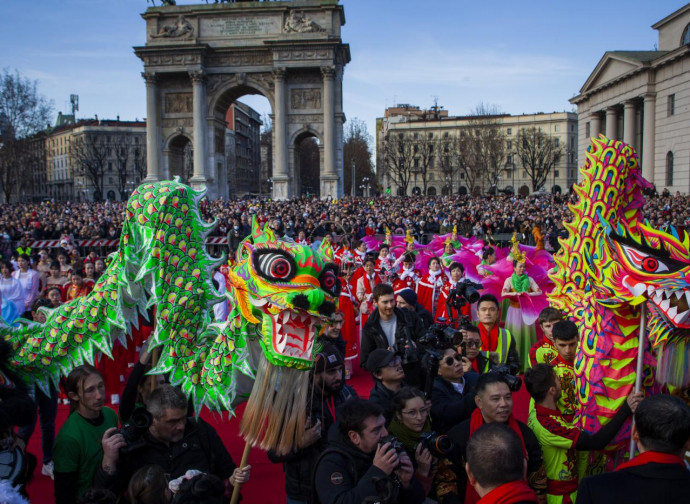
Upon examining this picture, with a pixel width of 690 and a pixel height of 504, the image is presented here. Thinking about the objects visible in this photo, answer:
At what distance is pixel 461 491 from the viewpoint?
364 cm

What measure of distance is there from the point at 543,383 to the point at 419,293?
636 centimetres

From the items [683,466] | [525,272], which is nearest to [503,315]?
[525,272]

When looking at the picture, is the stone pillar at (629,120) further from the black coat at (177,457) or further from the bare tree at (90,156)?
the bare tree at (90,156)

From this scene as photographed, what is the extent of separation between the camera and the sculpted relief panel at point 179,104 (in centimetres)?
4425

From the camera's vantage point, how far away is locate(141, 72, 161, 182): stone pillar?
43.3m

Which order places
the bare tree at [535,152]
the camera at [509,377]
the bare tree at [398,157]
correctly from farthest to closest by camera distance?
the bare tree at [398,157] < the bare tree at [535,152] < the camera at [509,377]

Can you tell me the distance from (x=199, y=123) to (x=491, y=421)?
139ft

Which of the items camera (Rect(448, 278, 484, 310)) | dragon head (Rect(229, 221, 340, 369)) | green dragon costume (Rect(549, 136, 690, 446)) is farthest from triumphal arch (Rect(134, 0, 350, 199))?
dragon head (Rect(229, 221, 340, 369))

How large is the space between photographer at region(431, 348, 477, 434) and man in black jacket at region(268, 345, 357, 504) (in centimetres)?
68

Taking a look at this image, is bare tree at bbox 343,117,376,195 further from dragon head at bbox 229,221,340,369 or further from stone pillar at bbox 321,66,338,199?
dragon head at bbox 229,221,340,369

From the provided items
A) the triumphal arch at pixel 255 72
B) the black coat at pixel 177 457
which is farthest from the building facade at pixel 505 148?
the black coat at pixel 177 457

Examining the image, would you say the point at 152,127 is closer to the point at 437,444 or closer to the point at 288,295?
the point at 288,295

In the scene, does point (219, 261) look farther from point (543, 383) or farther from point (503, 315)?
point (503, 315)

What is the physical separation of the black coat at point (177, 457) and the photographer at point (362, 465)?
84 cm
